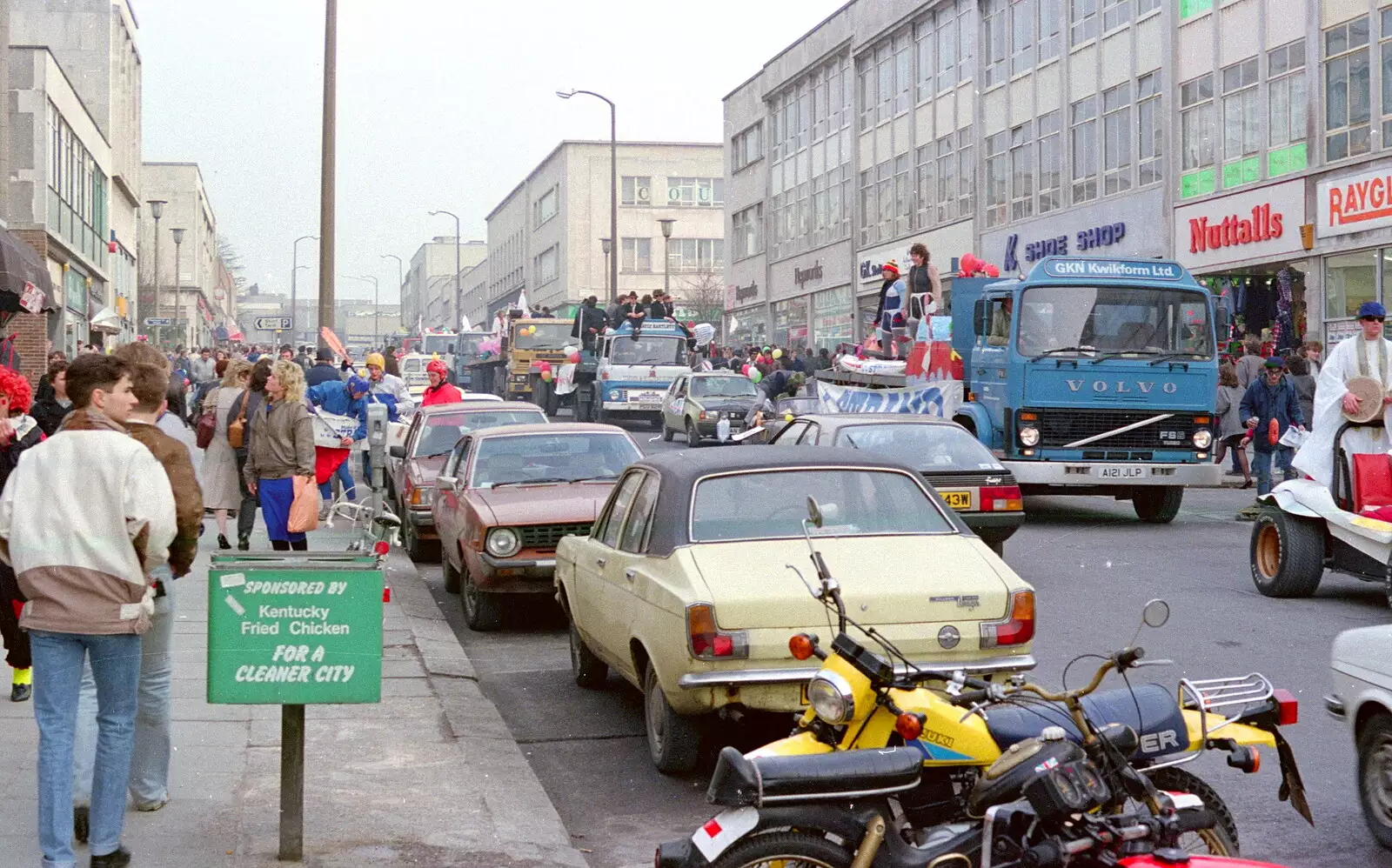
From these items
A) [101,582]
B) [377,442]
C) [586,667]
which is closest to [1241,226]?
[377,442]

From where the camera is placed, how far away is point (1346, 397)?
1184 centimetres

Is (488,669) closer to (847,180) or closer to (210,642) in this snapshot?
(210,642)

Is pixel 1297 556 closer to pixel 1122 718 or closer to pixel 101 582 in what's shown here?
pixel 1122 718

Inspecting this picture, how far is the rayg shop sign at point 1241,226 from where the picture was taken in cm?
2883

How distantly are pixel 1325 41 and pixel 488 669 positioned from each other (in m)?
23.0

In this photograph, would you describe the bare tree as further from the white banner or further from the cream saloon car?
the cream saloon car

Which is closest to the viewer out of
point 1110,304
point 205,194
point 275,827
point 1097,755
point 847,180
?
point 1097,755

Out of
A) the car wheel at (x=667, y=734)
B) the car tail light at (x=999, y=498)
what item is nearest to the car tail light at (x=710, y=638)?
the car wheel at (x=667, y=734)

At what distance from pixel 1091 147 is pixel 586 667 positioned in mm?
30180

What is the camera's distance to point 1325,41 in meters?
28.1

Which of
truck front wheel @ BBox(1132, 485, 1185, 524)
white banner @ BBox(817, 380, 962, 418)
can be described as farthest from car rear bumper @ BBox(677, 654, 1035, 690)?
truck front wheel @ BBox(1132, 485, 1185, 524)

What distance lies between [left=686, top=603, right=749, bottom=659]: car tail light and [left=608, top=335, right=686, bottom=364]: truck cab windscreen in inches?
1185

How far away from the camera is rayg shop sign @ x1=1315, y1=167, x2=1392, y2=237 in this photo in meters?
26.1

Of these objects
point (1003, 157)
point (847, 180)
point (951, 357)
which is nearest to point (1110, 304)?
point (951, 357)
